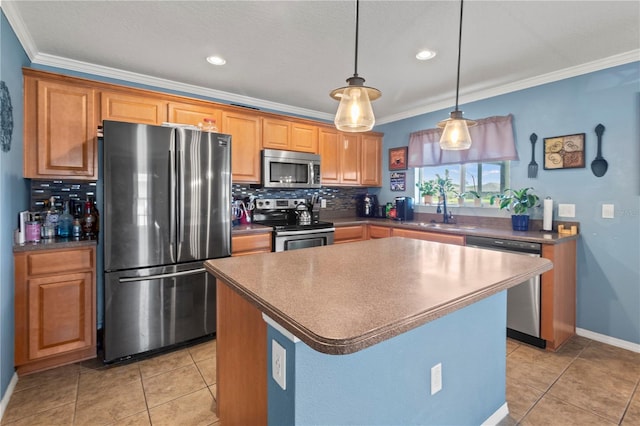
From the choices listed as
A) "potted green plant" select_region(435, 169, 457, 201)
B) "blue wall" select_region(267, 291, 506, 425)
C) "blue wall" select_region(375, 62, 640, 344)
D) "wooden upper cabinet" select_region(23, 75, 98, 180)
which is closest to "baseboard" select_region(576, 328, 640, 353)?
"blue wall" select_region(375, 62, 640, 344)

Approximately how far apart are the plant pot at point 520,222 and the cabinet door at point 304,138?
2353 mm

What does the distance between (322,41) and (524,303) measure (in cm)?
273

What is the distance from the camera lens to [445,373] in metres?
1.39

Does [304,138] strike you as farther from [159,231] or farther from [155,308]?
[155,308]

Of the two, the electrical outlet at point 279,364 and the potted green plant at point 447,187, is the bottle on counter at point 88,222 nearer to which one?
the electrical outlet at point 279,364

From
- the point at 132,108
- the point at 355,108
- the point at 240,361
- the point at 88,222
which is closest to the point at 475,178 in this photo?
the point at 355,108

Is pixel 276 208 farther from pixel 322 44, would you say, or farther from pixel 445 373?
pixel 445 373

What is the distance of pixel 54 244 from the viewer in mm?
2193

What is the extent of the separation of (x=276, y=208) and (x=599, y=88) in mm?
3391

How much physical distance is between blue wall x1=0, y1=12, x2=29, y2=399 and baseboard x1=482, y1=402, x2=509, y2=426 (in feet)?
9.13

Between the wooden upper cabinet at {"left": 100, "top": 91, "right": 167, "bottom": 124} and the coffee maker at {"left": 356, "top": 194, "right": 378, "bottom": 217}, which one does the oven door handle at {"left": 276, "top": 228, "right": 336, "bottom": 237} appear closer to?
the coffee maker at {"left": 356, "top": 194, "right": 378, "bottom": 217}

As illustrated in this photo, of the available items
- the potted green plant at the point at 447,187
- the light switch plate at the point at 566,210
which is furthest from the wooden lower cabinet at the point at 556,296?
the potted green plant at the point at 447,187

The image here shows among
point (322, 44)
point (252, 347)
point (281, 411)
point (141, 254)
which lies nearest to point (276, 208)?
point (141, 254)

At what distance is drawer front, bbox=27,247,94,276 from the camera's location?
214 centimetres
